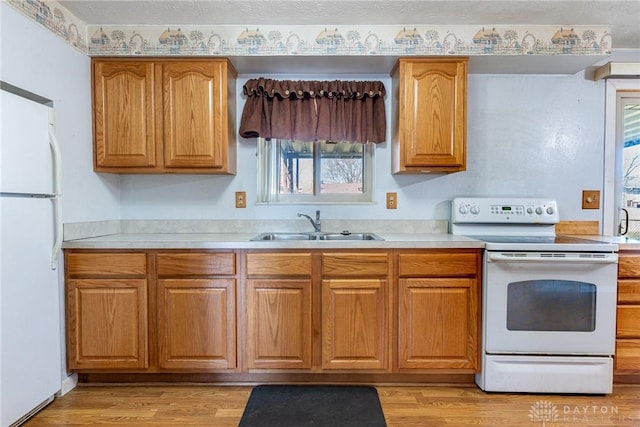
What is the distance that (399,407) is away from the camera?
6.34ft

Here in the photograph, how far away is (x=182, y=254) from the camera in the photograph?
2.06 metres

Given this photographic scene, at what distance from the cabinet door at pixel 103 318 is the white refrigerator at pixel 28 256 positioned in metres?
0.08

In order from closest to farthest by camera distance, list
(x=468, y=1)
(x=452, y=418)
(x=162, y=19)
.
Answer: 1. (x=452, y=418)
2. (x=468, y=1)
3. (x=162, y=19)

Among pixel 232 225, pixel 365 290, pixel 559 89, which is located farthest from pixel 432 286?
pixel 559 89

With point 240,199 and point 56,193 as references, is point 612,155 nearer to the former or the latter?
point 240,199

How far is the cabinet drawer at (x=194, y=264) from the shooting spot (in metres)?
2.06

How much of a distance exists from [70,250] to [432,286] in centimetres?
205

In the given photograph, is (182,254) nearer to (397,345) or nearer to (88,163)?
(88,163)

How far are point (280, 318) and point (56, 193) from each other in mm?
1368

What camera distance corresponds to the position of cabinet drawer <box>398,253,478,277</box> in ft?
6.78

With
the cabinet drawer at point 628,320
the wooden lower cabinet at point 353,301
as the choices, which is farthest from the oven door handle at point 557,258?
the wooden lower cabinet at point 353,301

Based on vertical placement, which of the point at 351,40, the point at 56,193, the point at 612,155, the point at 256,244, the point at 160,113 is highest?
the point at 351,40

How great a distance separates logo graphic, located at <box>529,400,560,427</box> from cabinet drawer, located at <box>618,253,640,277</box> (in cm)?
84

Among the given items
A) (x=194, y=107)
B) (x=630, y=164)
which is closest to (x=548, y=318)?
(x=630, y=164)
